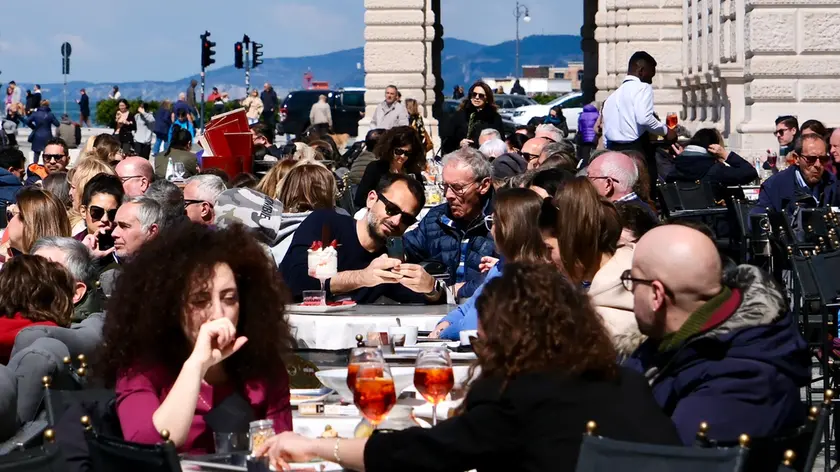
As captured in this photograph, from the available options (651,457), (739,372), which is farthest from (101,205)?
(651,457)

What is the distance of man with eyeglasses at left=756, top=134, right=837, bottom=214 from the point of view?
39.4 feet

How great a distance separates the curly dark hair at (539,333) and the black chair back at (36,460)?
1.10m

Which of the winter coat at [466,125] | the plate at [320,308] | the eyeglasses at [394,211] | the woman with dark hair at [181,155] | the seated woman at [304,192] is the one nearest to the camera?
the plate at [320,308]

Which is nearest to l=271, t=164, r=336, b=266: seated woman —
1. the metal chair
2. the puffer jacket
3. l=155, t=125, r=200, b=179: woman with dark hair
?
the puffer jacket

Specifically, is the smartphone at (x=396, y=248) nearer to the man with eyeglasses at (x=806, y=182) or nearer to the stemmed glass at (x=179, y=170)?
the man with eyeglasses at (x=806, y=182)

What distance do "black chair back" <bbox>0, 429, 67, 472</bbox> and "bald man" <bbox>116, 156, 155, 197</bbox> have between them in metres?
7.48

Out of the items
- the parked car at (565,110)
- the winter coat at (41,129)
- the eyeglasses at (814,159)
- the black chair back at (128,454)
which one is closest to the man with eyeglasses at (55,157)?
the eyeglasses at (814,159)

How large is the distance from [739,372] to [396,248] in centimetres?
425

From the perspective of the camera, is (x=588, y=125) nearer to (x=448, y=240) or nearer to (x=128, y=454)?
(x=448, y=240)

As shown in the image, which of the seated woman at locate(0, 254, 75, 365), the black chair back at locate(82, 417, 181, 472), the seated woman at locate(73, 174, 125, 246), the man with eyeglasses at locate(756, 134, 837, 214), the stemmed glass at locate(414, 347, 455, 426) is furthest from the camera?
the man with eyeglasses at locate(756, 134, 837, 214)

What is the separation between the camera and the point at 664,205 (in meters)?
15.0

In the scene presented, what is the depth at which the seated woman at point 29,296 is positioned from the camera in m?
6.11

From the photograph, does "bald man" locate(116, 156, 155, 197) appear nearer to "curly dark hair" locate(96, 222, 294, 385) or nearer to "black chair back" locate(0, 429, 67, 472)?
"curly dark hair" locate(96, 222, 294, 385)

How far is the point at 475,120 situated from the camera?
61.8 feet
